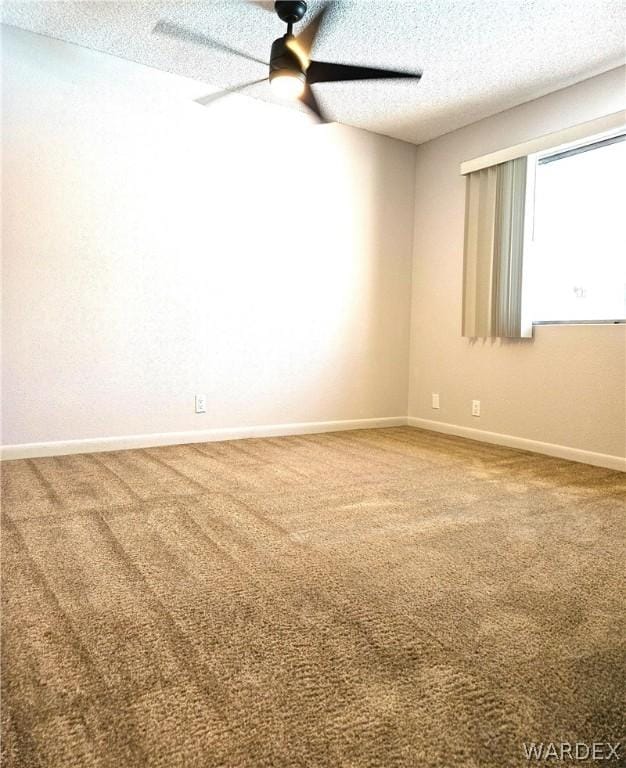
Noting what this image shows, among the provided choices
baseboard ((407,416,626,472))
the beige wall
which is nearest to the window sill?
the beige wall

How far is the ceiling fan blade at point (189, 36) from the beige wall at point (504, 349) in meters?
1.96

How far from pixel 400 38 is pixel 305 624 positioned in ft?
9.97

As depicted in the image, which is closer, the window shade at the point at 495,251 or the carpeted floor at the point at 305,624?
the carpeted floor at the point at 305,624

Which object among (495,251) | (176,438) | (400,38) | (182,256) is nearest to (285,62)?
(400,38)

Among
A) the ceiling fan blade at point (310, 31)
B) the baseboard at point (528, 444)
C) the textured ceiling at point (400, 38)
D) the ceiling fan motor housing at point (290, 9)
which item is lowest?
the baseboard at point (528, 444)

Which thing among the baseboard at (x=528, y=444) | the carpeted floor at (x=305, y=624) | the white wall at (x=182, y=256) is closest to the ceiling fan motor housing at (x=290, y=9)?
the white wall at (x=182, y=256)

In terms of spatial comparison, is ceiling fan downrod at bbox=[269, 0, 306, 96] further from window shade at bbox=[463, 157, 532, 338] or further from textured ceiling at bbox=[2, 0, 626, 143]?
window shade at bbox=[463, 157, 532, 338]

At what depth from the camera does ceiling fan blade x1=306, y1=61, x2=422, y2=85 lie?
8.53 ft

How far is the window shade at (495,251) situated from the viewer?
12.0ft

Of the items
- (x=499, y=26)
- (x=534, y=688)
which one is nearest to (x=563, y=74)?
(x=499, y=26)

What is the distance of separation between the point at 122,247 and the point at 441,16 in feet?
7.40

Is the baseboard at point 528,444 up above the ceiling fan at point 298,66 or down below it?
below

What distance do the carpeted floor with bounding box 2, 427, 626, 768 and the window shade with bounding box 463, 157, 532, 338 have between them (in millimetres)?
1618

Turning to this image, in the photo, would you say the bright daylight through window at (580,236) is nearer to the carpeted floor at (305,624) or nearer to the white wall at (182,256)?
the white wall at (182,256)
